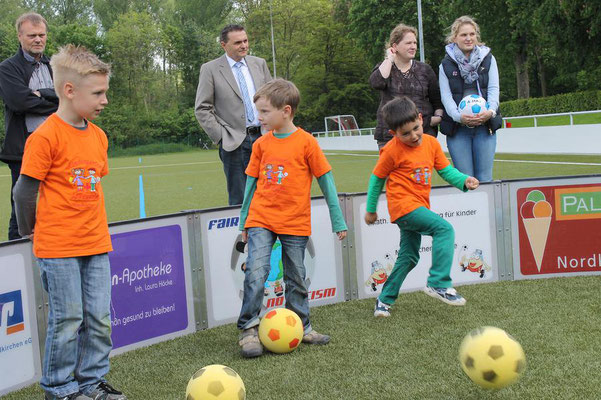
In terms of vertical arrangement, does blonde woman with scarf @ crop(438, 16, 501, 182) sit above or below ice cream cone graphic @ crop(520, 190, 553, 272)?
above

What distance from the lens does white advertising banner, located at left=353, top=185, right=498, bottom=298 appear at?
5.82 m

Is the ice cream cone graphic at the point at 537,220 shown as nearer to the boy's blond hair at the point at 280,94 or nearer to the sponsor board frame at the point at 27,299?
the boy's blond hair at the point at 280,94

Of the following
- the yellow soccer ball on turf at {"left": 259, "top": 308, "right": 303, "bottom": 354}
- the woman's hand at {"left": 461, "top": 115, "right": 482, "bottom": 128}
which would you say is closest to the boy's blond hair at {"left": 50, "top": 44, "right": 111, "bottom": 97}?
the yellow soccer ball on turf at {"left": 259, "top": 308, "right": 303, "bottom": 354}

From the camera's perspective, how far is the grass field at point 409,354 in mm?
3619

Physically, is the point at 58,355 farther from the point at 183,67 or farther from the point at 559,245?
the point at 183,67

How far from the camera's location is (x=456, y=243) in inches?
236

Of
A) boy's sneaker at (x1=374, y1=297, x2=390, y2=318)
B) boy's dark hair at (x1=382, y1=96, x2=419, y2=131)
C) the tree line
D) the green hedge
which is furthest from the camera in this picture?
the tree line

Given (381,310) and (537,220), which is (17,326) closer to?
(381,310)

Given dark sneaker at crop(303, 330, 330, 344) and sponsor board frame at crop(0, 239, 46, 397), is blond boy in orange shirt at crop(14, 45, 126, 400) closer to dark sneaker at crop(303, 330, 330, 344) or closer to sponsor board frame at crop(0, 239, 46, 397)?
sponsor board frame at crop(0, 239, 46, 397)

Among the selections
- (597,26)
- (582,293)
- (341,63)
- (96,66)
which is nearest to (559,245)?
(582,293)

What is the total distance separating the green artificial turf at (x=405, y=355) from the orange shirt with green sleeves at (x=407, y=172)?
878mm

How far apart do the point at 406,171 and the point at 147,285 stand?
2.10 meters

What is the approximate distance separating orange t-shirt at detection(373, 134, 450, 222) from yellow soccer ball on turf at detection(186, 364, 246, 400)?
85.3 inches

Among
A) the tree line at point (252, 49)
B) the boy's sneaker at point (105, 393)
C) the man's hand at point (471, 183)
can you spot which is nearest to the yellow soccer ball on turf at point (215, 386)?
the boy's sneaker at point (105, 393)
